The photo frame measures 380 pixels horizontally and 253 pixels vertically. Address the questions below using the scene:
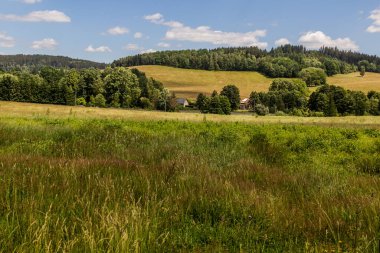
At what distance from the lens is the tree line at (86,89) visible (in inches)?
3465

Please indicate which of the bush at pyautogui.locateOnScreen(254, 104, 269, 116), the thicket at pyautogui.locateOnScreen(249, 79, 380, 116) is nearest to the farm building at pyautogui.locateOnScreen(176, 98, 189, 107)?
the thicket at pyautogui.locateOnScreen(249, 79, 380, 116)

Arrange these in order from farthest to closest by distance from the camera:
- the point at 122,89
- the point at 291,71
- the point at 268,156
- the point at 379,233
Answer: the point at 291,71
the point at 122,89
the point at 268,156
the point at 379,233

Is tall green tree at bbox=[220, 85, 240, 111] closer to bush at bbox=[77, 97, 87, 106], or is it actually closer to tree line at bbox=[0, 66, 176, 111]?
tree line at bbox=[0, 66, 176, 111]

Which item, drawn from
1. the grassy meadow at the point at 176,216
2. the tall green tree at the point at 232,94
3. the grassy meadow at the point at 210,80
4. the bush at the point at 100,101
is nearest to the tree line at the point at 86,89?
the bush at the point at 100,101

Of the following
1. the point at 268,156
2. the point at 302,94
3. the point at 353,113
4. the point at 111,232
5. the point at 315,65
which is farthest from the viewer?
the point at 315,65

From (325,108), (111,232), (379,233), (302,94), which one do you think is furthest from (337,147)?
(302,94)

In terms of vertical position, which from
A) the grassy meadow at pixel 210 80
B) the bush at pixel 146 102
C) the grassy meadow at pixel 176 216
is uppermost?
the grassy meadow at pixel 210 80

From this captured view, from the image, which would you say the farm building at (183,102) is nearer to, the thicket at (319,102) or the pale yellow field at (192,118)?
the thicket at (319,102)

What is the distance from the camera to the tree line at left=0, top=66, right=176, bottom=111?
88.0m

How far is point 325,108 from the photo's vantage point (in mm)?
90062

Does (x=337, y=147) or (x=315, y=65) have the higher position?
(x=315, y=65)

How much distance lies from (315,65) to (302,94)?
7646cm

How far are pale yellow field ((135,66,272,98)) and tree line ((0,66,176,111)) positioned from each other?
32995mm

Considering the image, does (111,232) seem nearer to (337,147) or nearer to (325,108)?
(337,147)
